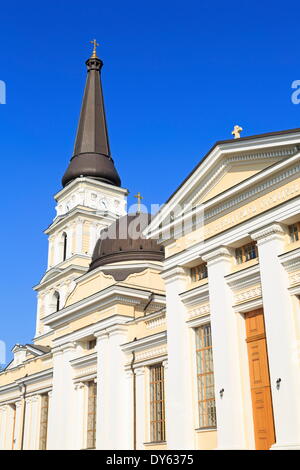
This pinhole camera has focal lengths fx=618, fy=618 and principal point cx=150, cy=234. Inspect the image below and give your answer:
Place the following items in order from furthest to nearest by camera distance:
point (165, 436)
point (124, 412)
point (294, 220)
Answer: point (124, 412) < point (165, 436) < point (294, 220)

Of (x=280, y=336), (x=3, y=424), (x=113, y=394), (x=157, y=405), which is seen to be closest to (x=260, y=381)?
(x=280, y=336)

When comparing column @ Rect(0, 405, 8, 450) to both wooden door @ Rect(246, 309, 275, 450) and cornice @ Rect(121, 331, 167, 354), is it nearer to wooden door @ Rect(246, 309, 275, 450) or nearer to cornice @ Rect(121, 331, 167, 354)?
cornice @ Rect(121, 331, 167, 354)

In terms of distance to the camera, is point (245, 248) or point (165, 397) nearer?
point (245, 248)

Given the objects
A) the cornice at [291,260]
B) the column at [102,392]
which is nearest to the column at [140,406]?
the column at [102,392]

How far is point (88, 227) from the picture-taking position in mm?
50250

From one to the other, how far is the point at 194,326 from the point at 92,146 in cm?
3593

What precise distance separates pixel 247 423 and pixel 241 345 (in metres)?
2.42

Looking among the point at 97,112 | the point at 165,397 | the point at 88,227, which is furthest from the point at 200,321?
the point at 97,112

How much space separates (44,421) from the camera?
32.5m

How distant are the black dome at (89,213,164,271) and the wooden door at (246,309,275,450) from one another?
11.8 m

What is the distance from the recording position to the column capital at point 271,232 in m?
19.0

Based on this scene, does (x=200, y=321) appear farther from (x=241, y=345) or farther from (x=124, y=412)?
(x=124, y=412)

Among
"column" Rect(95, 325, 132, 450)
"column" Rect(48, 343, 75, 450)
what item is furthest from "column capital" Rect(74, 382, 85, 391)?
"column" Rect(95, 325, 132, 450)

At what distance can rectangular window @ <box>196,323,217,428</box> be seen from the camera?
2063 centimetres
